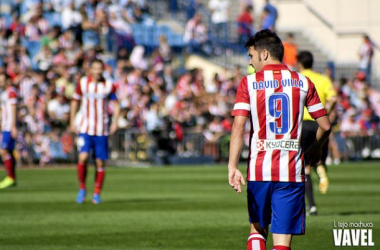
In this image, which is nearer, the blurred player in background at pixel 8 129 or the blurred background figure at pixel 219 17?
the blurred player in background at pixel 8 129

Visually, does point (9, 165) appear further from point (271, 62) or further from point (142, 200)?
point (271, 62)

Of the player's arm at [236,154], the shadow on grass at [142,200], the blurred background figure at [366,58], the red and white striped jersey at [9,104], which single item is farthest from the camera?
the blurred background figure at [366,58]

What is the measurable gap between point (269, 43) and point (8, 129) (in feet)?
43.2

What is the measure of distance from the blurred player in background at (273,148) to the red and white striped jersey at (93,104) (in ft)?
29.1

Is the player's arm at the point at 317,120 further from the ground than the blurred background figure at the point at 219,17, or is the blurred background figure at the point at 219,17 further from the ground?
the blurred background figure at the point at 219,17

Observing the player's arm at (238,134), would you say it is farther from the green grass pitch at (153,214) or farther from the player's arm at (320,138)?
the green grass pitch at (153,214)

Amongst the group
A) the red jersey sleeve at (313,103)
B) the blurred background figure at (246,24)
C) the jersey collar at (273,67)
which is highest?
the blurred background figure at (246,24)

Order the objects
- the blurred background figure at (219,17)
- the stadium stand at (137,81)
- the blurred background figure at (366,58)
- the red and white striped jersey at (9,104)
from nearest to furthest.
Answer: the red and white striped jersey at (9,104) → the stadium stand at (137,81) → the blurred background figure at (366,58) → the blurred background figure at (219,17)

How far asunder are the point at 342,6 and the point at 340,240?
31800mm

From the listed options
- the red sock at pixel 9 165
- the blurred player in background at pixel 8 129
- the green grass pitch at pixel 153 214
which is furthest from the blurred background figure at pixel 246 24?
the red sock at pixel 9 165

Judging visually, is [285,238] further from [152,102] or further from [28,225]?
[152,102]

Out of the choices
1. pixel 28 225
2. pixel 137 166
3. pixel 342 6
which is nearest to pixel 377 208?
pixel 28 225

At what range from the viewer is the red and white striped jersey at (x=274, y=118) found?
24.0 feet

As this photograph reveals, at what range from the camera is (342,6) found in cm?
4150
